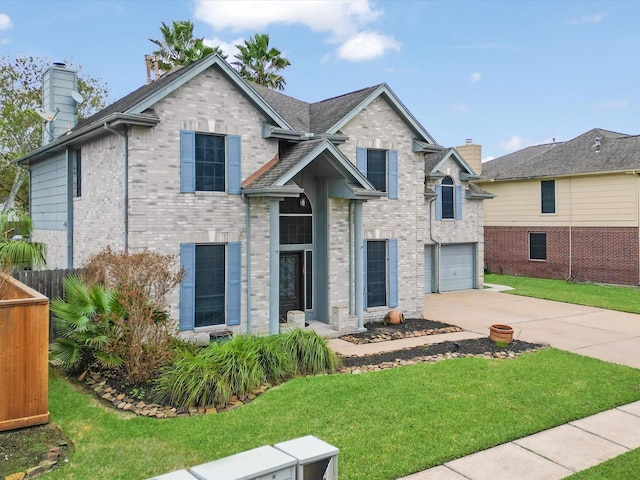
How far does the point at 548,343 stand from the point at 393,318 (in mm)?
4261

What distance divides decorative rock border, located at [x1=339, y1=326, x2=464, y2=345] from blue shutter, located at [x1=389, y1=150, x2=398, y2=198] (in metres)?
4.29

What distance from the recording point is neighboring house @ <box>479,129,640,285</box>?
24562 mm

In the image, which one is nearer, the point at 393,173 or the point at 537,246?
the point at 393,173

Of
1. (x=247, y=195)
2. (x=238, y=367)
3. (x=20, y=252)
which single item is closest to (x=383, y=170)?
(x=247, y=195)

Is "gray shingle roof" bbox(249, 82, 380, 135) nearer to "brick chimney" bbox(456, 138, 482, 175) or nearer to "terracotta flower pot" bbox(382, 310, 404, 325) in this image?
"terracotta flower pot" bbox(382, 310, 404, 325)

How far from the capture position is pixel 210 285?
1298cm

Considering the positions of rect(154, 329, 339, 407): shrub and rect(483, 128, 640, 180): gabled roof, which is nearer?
rect(154, 329, 339, 407): shrub

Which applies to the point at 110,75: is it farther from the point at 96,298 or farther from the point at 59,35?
the point at 96,298

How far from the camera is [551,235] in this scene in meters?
27.5

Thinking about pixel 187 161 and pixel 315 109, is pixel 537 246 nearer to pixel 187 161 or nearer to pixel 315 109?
pixel 315 109

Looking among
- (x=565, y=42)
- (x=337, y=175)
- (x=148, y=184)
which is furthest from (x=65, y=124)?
(x=565, y=42)

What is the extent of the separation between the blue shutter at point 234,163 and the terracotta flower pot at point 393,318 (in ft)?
19.1

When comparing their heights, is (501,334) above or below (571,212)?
below

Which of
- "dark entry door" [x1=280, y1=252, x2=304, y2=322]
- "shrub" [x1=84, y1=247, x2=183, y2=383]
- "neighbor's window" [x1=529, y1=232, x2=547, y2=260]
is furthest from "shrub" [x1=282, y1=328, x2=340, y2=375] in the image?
"neighbor's window" [x1=529, y1=232, x2=547, y2=260]
